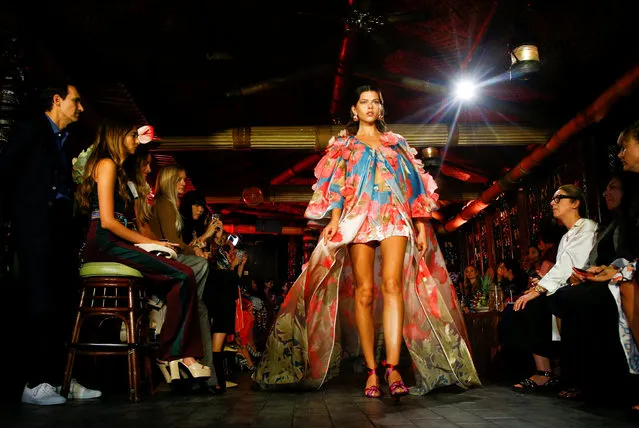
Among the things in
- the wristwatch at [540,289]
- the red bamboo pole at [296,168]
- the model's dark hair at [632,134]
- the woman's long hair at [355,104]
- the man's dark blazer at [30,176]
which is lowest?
the wristwatch at [540,289]

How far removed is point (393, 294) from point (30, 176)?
6.76 feet

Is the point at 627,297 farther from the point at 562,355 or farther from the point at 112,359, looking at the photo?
the point at 112,359

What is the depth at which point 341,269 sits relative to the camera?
3672 millimetres

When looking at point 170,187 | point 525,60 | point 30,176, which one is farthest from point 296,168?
point 30,176

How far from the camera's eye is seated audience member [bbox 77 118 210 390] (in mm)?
3037

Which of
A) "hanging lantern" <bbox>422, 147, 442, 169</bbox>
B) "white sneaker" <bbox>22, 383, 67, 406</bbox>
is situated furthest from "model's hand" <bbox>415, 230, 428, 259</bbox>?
"hanging lantern" <bbox>422, 147, 442, 169</bbox>

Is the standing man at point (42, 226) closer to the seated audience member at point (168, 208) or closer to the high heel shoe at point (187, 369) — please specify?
the high heel shoe at point (187, 369)

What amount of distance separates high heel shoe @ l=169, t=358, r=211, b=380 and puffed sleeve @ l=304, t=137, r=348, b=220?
42.3 inches

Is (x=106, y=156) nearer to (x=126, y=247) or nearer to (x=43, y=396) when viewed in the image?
(x=126, y=247)

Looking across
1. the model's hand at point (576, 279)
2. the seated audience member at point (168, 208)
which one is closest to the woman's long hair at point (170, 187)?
the seated audience member at point (168, 208)

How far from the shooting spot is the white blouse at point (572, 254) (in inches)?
139

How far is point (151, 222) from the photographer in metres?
3.88

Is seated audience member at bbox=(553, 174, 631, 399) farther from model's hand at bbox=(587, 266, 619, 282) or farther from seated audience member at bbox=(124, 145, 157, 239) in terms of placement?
seated audience member at bbox=(124, 145, 157, 239)

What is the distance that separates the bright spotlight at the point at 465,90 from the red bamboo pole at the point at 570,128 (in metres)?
1.32
